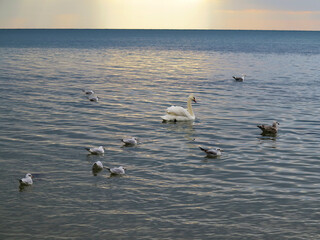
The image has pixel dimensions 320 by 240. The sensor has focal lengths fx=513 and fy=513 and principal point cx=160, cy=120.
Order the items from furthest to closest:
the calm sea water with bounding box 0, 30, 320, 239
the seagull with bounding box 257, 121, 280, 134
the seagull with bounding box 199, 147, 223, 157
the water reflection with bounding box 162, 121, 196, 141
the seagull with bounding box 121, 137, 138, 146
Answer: the water reflection with bounding box 162, 121, 196, 141
the seagull with bounding box 257, 121, 280, 134
the seagull with bounding box 121, 137, 138, 146
the seagull with bounding box 199, 147, 223, 157
the calm sea water with bounding box 0, 30, 320, 239

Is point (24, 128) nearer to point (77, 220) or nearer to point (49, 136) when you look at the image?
point (49, 136)

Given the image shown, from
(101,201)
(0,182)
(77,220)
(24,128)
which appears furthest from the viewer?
(24,128)

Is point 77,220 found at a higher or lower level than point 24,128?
lower

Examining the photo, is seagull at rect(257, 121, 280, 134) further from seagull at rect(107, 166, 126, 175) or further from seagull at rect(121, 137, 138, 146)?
seagull at rect(107, 166, 126, 175)

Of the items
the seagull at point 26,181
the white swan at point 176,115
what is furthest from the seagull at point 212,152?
the white swan at point 176,115

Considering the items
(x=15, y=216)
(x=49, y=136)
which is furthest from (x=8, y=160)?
(x=15, y=216)

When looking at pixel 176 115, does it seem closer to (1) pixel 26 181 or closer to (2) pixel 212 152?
(2) pixel 212 152

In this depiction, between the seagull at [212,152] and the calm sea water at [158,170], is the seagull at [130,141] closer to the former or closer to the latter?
the calm sea water at [158,170]

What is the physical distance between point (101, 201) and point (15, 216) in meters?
2.12

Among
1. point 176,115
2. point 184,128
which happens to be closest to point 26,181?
point 184,128

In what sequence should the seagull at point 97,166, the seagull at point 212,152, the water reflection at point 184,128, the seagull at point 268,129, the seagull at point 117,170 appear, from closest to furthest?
the seagull at point 117,170
the seagull at point 97,166
the seagull at point 212,152
the seagull at point 268,129
the water reflection at point 184,128

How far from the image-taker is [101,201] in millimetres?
12797

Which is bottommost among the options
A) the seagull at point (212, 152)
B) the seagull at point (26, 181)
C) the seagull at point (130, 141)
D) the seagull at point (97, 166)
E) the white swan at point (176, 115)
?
the seagull at point (26, 181)

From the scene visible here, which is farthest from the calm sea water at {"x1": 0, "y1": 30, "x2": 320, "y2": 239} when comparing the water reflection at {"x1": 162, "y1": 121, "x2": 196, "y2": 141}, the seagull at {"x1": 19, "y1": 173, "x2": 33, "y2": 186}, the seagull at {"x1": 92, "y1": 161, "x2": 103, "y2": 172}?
the seagull at {"x1": 92, "y1": 161, "x2": 103, "y2": 172}
